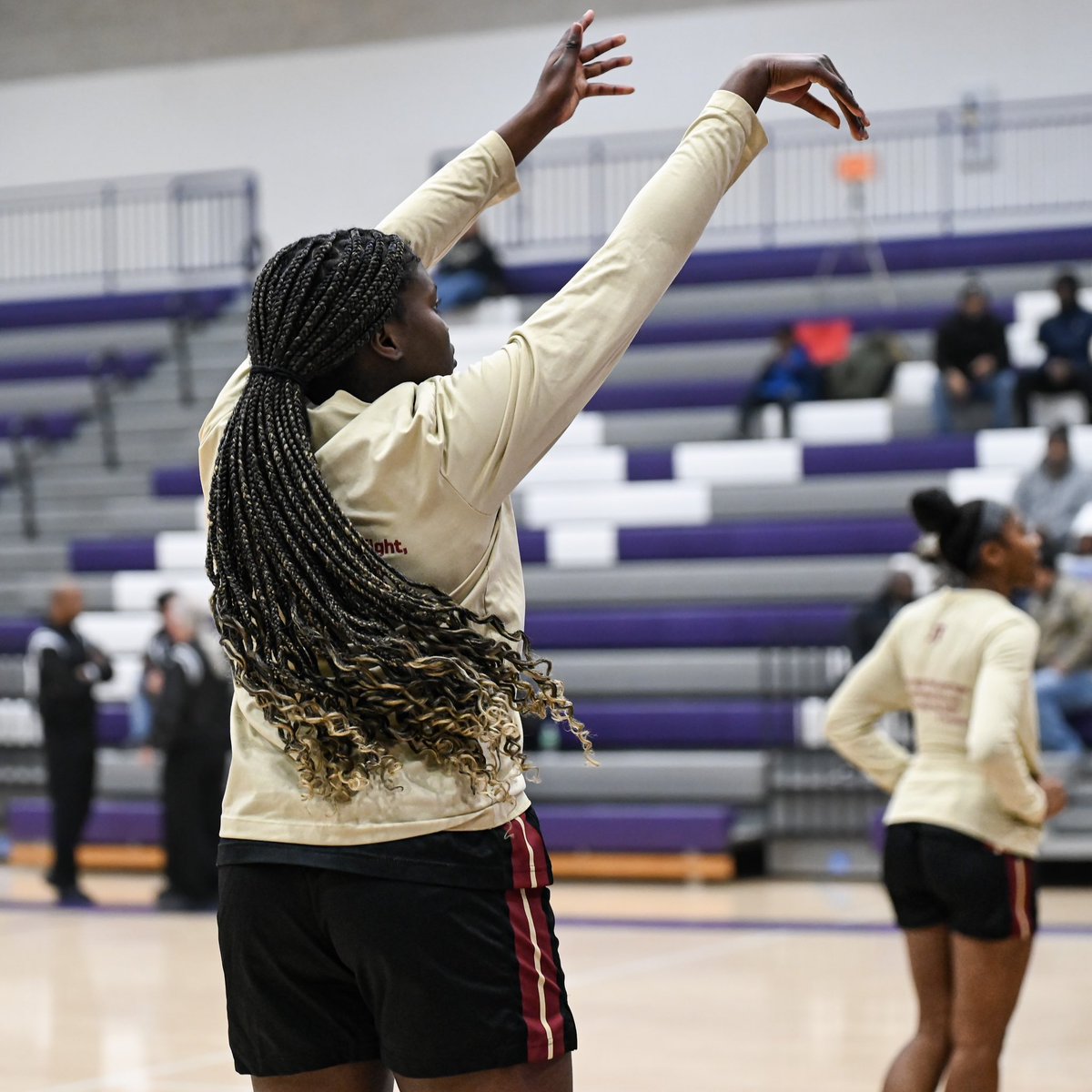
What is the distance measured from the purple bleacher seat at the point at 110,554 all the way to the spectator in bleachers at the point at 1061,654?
6655 millimetres

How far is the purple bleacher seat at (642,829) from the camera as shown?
9.69 m

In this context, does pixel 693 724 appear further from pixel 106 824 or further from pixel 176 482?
pixel 176 482

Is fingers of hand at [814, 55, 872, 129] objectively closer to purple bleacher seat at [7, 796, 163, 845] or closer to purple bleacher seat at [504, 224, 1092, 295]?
purple bleacher seat at [7, 796, 163, 845]

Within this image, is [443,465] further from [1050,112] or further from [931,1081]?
[1050,112]

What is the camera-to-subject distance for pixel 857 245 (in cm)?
1518

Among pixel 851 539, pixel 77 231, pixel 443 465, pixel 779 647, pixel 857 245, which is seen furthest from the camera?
pixel 77 231

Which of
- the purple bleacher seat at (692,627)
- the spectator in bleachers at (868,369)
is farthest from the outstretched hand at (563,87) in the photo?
the spectator in bleachers at (868,369)

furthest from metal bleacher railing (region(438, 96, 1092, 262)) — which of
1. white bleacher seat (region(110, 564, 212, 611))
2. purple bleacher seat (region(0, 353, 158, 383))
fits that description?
white bleacher seat (region(110, 564, 212, 611))

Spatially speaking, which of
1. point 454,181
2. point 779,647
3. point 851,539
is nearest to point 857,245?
point 851,539

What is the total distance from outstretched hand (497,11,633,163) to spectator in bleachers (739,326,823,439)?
409 inches

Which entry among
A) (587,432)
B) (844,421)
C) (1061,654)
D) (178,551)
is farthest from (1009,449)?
(178,551)

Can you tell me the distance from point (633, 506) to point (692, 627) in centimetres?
148

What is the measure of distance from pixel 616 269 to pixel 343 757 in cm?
62

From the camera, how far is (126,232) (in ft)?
59.8
